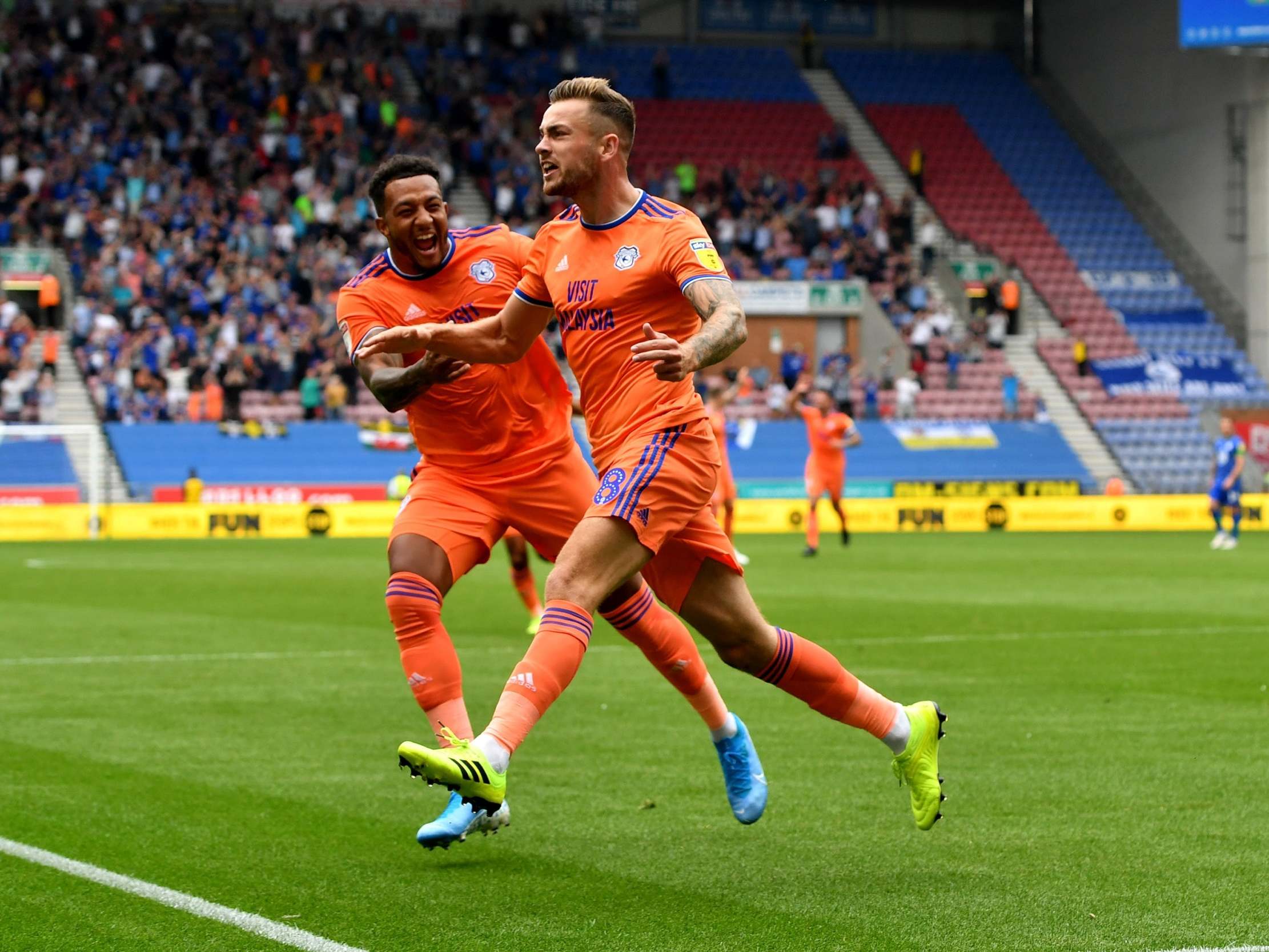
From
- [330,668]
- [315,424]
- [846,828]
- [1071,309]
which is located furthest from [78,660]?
[1071,309]

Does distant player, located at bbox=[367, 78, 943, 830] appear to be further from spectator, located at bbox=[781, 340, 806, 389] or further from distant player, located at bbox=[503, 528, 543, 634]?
spectator, located at bbox=[781, 340, 806, 389]

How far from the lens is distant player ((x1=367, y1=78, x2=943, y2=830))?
19.2 feet

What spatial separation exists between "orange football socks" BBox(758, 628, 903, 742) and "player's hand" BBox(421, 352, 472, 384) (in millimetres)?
1670

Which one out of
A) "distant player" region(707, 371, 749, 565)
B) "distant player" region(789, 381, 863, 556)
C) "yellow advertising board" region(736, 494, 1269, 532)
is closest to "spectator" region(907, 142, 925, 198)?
"yellow advertising board" region(736, 494, 1269, 532)

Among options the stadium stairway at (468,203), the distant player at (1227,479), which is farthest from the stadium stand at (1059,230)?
the stadium stairway at (468,203)

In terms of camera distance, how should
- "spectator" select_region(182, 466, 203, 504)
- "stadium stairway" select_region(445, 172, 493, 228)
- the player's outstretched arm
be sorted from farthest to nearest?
"stadium stairway" select_region(445, 172, 493, 228)
"spectator" select_region(182, 466, 203, 504)
the player's outstretched arm

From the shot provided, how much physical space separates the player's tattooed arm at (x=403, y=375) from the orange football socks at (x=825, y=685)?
1.69 metres

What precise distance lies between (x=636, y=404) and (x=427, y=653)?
4.46ft

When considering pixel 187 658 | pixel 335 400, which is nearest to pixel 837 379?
pixel 335 400

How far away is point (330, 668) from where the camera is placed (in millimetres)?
12656

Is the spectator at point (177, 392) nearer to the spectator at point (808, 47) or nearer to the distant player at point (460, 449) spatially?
the spectator at point (808, 47)

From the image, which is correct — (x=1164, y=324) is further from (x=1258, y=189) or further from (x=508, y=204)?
(x=508, y=204)

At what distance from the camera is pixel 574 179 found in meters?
6.21

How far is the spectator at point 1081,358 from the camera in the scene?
44.0 metres
